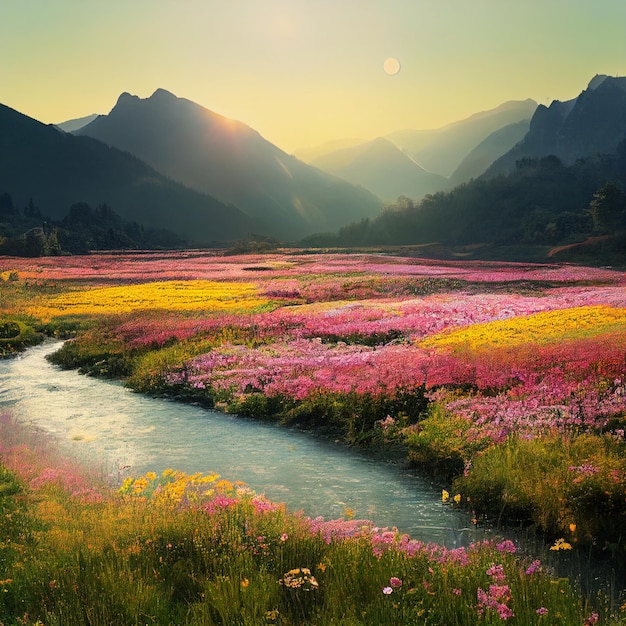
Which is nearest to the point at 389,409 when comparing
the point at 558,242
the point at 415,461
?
the point at 415,461

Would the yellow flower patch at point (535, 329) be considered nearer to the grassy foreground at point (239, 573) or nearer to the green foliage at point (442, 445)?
the green foliage at point (442, 445)

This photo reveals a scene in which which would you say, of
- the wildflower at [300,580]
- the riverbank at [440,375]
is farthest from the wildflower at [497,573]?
the riverbank at [440,375]

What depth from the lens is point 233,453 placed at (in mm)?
14328

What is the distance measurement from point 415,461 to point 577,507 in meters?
4.11

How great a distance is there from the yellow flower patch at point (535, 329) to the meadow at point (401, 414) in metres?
0.14

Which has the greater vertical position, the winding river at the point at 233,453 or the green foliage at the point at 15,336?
the green foliage at the point at 15,336

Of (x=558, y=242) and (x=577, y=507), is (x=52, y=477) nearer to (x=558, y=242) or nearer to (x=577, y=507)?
(x=577, y=507)

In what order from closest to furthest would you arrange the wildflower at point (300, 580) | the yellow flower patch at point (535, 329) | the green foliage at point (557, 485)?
the wildflower at point (300, 580)
the green foliage at point (557, 485)
the yellow flower patch at point (535, 329)

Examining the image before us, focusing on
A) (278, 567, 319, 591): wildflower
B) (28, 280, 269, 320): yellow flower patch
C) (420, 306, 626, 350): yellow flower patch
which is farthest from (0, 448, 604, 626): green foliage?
(28, 280, 269, 320): yellow flower patch

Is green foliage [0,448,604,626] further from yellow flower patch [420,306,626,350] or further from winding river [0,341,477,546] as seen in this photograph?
yellow flower patch [420,306,626,350]

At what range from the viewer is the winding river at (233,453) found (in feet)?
35.5

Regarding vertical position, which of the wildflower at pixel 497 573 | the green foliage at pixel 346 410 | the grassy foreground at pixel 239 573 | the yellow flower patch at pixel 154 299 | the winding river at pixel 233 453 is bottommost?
the winding river at pixel 233 453

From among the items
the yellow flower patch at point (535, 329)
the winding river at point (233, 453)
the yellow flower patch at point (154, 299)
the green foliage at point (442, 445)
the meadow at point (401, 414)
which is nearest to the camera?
the meadow at point (401, 414)

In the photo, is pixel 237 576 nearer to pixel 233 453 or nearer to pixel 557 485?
pixel 557 485
